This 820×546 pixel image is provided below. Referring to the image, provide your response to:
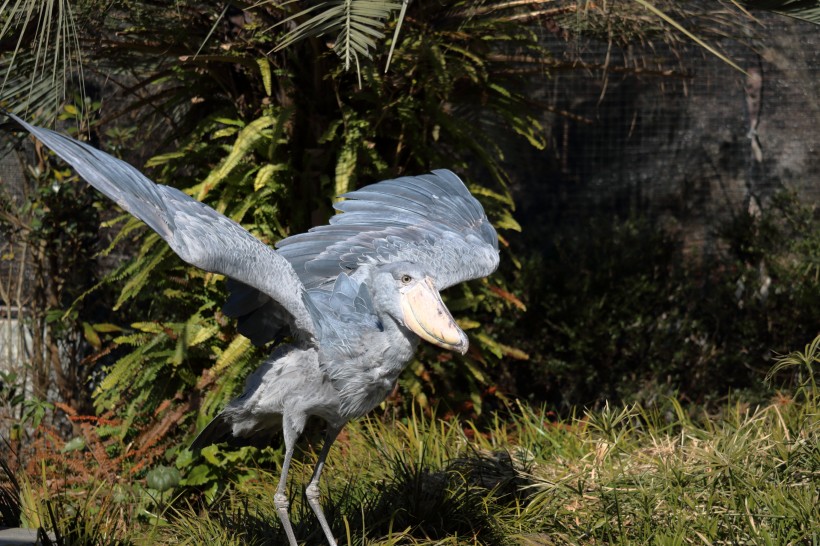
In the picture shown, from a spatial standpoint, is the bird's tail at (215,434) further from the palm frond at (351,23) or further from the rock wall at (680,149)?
the rock wall at (680,149)

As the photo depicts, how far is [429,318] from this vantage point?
9.55 feet

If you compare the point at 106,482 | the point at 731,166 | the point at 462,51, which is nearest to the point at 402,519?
the point at 106,482

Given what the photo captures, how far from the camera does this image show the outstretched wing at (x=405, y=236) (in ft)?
10.9

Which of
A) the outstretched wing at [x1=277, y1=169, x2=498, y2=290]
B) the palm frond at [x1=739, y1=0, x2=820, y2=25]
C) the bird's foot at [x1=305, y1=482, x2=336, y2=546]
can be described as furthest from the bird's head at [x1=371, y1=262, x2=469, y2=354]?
the palm frond at [x1=739, y1=0, x2=820, y2=25]

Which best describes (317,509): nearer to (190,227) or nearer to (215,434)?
(215,434)

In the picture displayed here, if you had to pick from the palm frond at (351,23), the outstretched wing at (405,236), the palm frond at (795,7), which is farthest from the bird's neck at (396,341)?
the palm frond at (795,7)

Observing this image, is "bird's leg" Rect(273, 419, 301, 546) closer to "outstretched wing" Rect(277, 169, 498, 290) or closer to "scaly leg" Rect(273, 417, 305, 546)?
"scaly leg" Rect(273, 417, 305, 546)

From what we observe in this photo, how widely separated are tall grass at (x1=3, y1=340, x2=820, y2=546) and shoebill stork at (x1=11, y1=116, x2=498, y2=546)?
0.48 m

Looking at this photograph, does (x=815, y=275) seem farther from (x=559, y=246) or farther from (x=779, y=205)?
(x=559, y=246)

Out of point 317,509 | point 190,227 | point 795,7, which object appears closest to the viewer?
point 190,227

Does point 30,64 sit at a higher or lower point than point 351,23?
lower

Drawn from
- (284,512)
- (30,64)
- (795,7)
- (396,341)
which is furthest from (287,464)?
(795,7)

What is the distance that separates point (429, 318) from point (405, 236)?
62 centimetres

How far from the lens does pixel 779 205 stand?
598 centimetres
